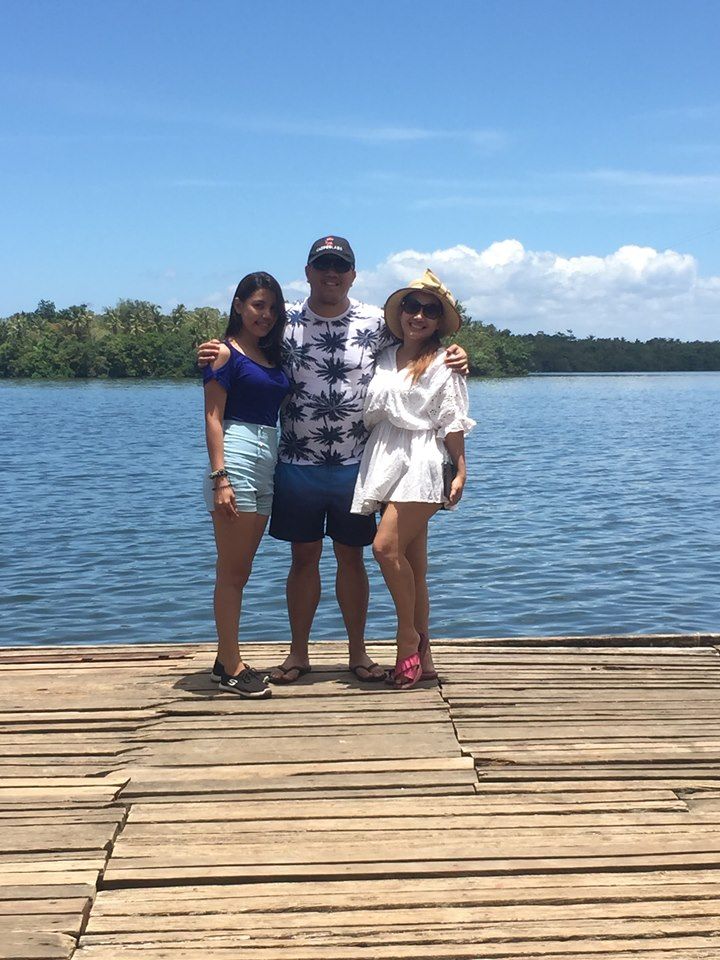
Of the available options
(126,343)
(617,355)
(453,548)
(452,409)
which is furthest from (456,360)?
(617,355)

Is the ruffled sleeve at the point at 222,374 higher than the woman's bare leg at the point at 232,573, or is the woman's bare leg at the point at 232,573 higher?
the ruffled sleeve at the point at 222,374

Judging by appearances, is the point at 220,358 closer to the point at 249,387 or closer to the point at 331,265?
the point at 249,387

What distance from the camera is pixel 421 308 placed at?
4.54m

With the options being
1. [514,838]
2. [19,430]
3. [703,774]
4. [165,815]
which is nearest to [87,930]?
[165,815]

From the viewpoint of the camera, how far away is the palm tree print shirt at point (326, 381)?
4625mm

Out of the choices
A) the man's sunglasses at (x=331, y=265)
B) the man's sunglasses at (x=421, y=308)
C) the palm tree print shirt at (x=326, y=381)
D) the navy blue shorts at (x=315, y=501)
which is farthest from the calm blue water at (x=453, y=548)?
the man's sunglasses at (x=331, y=265)

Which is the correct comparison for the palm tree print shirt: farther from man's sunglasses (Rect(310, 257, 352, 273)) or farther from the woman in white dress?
man's sunglasses (Rect(310, 257, 352, 273))

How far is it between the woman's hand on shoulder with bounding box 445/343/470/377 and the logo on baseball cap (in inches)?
21.1

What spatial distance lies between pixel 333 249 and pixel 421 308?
1.40 feet

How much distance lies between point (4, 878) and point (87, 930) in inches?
15.3

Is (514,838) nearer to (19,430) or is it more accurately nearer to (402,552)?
(402,552)

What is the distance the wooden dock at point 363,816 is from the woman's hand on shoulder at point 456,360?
1.33 metres

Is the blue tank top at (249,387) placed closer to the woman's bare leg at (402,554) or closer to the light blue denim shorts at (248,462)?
the light blue denim shorts at (248,462)

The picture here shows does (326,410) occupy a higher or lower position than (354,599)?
higher
